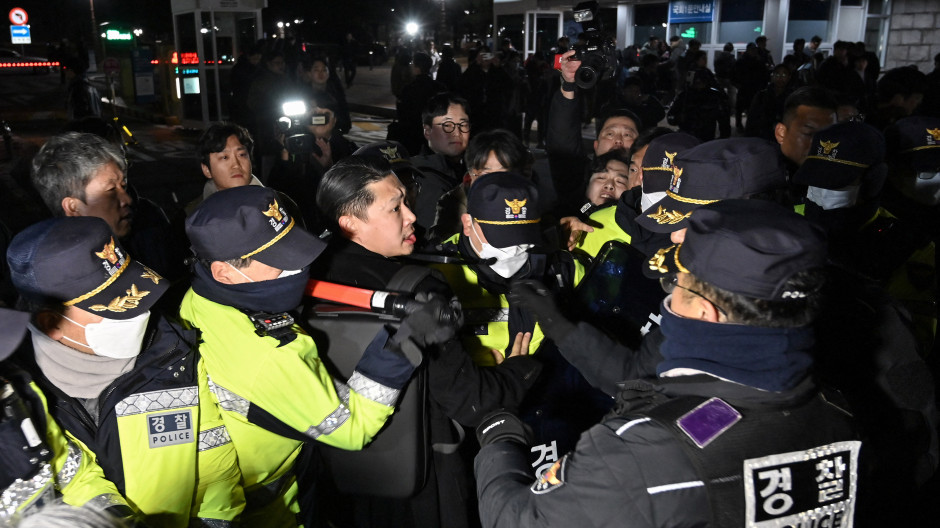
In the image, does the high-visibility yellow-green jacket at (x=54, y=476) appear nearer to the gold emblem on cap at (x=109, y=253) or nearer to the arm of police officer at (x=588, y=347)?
the gold emblem on cap at (x=109, y=253)

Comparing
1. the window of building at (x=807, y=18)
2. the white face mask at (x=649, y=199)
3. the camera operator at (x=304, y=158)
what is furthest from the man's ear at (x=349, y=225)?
the window of building at (x=807, y=18)

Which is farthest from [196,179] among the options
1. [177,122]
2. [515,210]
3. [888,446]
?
[888,446]

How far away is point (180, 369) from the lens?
208cm

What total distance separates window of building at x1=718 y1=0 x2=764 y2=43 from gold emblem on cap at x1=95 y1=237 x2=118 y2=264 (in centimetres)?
2266

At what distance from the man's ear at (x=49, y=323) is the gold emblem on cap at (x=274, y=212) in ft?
2.09

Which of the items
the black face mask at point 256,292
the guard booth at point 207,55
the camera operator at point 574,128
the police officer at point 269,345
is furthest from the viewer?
the guard booth at point 207,55

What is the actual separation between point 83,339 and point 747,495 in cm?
179

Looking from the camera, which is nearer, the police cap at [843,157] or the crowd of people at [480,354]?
the crowd of people at [480,354]

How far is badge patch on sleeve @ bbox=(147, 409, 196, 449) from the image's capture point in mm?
1985

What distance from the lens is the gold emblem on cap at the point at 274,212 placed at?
2180 mm

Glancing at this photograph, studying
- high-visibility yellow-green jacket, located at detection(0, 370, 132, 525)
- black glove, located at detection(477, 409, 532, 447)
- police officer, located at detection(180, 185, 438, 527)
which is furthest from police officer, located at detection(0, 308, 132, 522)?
black glove, located at detection(477, 409, 532, 447)

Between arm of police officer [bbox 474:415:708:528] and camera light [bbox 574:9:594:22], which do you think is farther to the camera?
camera light [bbox 574:9:594:22]

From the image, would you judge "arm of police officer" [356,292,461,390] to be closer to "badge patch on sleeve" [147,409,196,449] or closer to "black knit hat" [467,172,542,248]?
"badge patch on sleeve" [147,409,196,449]

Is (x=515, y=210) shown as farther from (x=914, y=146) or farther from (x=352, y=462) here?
(x=914, y=146)
